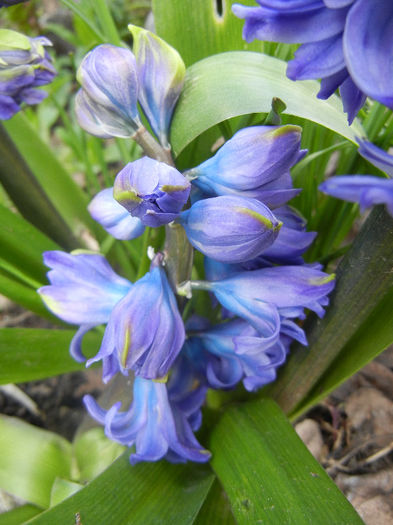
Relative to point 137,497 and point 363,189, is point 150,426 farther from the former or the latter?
point 363,189

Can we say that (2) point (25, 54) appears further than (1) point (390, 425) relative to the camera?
No

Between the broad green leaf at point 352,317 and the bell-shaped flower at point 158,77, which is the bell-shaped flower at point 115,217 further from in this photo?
the broad green leaf at point 352,317

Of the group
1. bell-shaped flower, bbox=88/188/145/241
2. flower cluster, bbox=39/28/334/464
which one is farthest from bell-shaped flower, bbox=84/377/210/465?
bell-shaped flower, bbox=88/188/145/241

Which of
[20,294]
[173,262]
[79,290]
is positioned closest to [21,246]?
[20,294]

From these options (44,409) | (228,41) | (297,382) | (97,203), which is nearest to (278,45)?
(228,41)

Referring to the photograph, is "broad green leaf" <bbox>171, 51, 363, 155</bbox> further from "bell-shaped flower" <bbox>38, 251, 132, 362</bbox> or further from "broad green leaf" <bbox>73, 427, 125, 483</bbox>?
"broad green leaf" <bbox>73, 427, 125, 483</bbox>

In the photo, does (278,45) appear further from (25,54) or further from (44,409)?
(44,409)

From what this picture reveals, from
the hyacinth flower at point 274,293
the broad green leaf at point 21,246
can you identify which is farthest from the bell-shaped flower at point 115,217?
the broad green leaf at point 21,246
